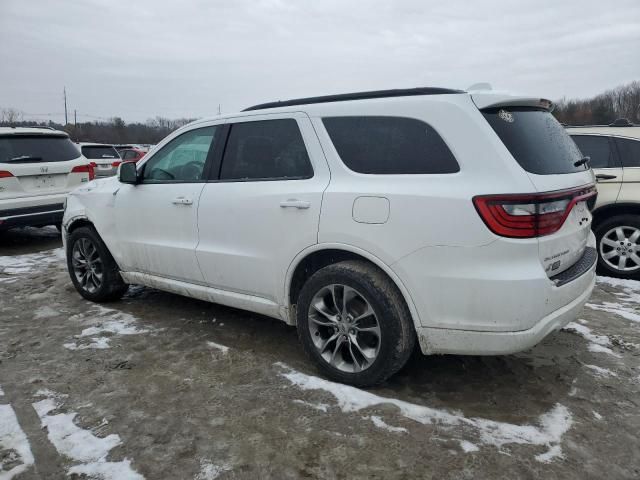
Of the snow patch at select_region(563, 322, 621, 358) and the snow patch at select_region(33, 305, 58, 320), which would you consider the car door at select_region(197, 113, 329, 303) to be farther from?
the snow patch at select_region(563, 322, 621, 358)

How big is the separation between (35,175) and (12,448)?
5507 mm

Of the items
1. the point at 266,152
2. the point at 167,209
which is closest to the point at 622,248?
the point at 266,152

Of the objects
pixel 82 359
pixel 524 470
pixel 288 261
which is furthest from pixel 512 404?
pixel 82 359

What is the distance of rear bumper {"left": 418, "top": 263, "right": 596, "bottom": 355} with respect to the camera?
2553 mm

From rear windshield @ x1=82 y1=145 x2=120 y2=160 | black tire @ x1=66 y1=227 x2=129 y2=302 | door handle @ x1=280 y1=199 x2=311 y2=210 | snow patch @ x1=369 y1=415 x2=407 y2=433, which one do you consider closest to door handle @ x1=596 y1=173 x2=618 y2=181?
door handle @ x1=280 y1=199 x2=311 y2=210

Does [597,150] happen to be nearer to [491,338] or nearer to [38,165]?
[491,338]

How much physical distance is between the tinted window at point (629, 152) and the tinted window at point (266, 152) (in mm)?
4164

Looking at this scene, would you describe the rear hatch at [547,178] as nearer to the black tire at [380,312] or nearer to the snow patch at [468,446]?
the black tire at [380,312]

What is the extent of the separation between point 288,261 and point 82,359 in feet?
5.72

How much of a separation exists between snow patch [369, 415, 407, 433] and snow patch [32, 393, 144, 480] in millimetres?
1242

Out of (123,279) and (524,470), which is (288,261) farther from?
(123,279)

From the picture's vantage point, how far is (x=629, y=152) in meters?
5.40

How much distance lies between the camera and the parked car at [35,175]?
6676mm

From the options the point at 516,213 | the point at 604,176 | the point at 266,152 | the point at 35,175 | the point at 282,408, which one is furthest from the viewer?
the point at 35,175
